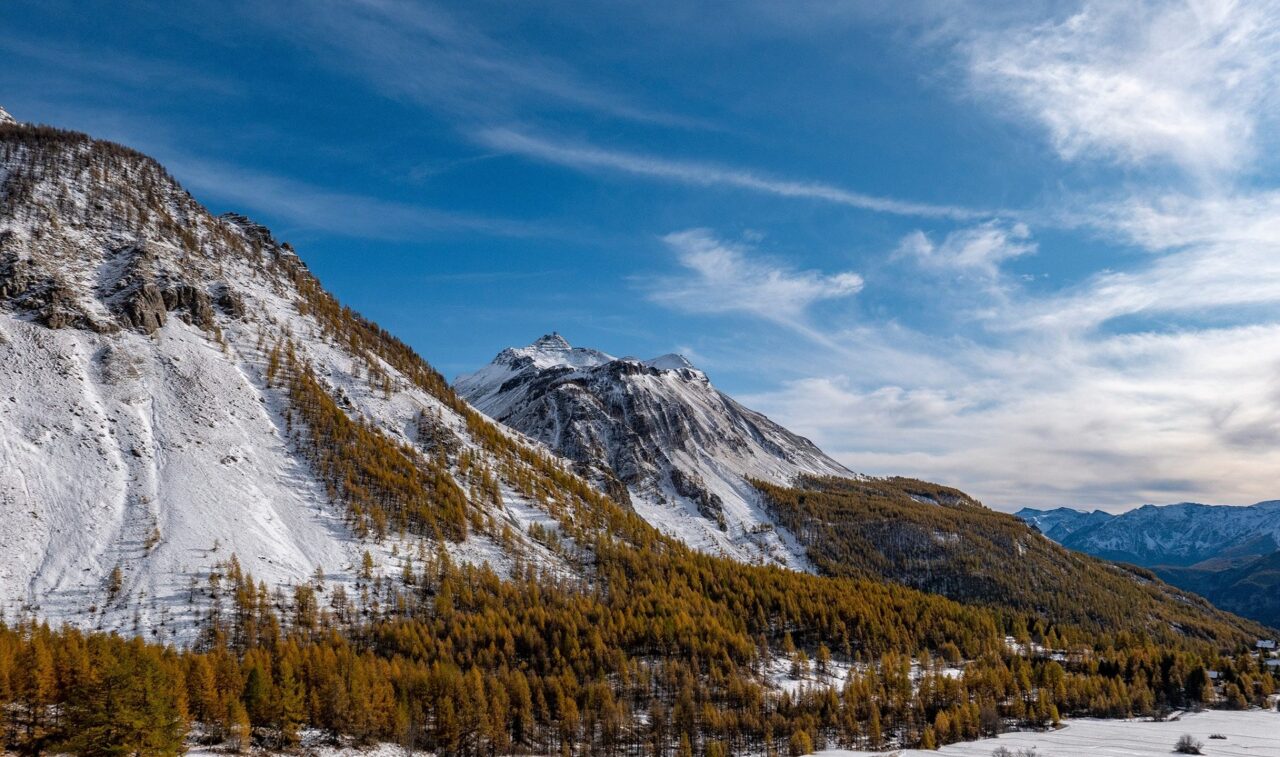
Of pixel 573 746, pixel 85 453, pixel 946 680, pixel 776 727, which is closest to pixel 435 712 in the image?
pixel 573 746

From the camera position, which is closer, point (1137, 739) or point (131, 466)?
point (1137, 739)

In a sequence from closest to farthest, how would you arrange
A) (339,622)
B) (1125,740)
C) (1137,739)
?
1. (1125,740)
2. (1137,739)
3. (339,622)

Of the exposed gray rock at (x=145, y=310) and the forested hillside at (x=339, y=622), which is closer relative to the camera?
the forested hillside at (x=339, y=622)

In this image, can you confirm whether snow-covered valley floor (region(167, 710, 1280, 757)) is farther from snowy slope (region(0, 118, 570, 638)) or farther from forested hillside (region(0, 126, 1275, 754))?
snowy slope (region(0, 118, 570, 638))

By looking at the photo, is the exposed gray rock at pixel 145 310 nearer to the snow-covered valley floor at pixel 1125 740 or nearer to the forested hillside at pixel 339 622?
the forested hillside at pixel 339 622

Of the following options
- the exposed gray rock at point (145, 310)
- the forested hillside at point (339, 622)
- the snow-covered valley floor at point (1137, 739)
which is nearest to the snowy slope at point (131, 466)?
the exposed gray rock at point (145, 310)

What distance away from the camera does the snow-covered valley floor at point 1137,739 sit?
4697 inches

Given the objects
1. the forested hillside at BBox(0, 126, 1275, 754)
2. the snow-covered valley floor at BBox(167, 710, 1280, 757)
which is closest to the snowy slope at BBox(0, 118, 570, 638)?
the forested hillside at BBox(0, 126, 1275, 754)

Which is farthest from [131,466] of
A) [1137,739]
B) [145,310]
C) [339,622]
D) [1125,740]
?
[1137,739]

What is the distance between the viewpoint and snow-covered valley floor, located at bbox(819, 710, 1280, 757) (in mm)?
119312

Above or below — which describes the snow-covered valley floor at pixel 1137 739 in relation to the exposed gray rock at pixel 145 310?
below

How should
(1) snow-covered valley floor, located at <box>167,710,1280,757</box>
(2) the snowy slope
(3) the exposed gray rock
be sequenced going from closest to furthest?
1. (1) snow-covered valley floor, located at <box>167,710,1280,757</box>
2. (2) the snowy slope
3. (3) the exposed gray rock

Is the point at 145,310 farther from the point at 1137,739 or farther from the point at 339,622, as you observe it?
the point at 1137,739

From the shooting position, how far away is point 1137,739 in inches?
5167
